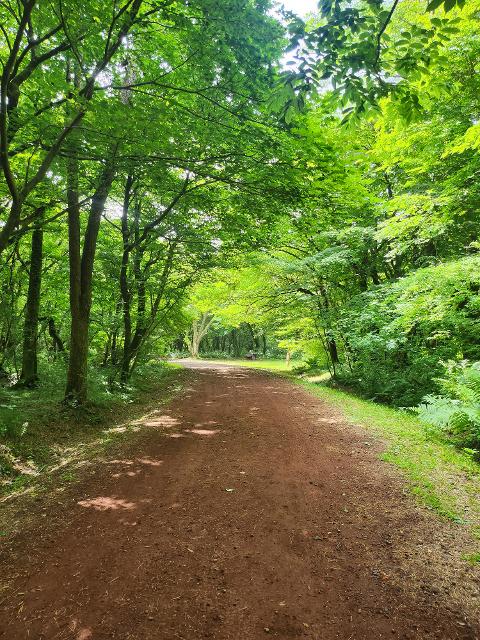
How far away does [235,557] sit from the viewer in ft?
11.2

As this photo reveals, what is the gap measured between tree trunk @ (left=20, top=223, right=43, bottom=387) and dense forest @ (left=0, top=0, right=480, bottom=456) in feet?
0.15

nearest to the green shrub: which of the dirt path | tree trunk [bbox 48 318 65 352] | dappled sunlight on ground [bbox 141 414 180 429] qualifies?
the dirt path

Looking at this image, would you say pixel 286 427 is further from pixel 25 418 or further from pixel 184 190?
pixel 184 190

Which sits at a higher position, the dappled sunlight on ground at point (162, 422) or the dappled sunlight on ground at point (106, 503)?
the dappled sunlight on ground at point (162, 422)

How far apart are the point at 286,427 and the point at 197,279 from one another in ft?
22.5

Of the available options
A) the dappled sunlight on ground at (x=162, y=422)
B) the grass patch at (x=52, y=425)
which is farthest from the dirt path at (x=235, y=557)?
the dappled sunlight on ground at (x=162, y=422)

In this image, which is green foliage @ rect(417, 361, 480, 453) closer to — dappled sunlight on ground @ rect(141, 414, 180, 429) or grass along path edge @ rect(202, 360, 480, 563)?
grass along path edge @ rect(202, 360, 480, 563)

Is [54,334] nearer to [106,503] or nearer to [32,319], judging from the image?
[32,319]

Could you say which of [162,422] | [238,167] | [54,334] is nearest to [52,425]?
[162,422]

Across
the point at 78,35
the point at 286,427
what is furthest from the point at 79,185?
the point at 286,427

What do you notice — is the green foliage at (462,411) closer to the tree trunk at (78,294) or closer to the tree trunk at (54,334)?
the tree trunk at (78,294)

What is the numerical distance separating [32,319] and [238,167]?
6965mm

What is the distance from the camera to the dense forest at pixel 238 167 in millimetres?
3930

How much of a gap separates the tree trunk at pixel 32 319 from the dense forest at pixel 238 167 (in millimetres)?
47
